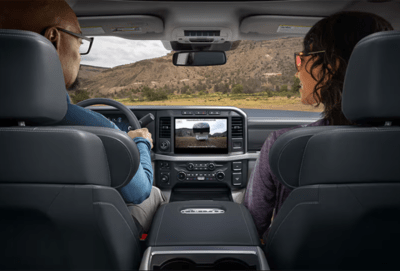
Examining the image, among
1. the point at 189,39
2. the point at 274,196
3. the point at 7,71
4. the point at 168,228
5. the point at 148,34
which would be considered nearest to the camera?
the point at 7,71

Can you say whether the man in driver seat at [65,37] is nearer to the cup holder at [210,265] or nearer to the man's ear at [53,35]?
the man's ear at [53,35]

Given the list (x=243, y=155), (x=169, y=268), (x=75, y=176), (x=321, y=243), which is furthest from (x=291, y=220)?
(x=243, y=155)

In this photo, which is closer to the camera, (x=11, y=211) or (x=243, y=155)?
(x=11, y=211)

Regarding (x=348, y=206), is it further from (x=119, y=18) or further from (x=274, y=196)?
(x=119, y=18)

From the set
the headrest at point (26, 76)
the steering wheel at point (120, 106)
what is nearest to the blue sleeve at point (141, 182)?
the headrest at point (26, 76)

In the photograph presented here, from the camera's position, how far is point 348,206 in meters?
1.25

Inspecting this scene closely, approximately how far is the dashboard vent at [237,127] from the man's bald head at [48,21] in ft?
7.75

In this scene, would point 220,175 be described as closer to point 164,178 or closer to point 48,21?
point 164,178

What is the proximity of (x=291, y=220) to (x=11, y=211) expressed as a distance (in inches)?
45.1

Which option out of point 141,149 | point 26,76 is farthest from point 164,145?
point 26,76

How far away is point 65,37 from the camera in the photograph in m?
1.60

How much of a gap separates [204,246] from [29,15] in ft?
4.42

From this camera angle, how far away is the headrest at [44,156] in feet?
3.90

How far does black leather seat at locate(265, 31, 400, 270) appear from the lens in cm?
119
